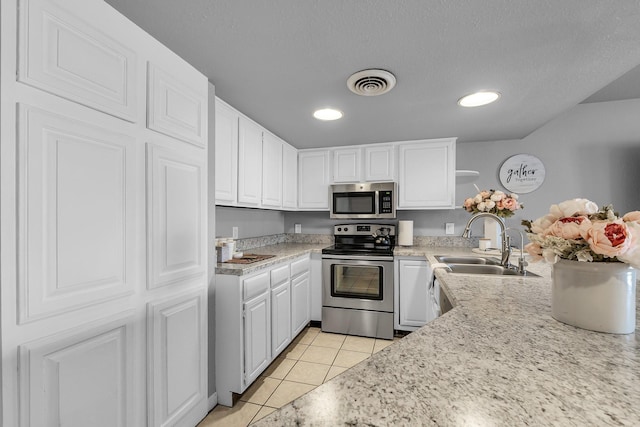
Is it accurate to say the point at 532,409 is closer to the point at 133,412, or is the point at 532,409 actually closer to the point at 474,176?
the point at 133,412

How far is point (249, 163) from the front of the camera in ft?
7.87

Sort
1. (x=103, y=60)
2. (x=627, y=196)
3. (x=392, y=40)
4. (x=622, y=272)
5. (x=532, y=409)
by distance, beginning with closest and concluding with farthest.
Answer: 1. (x=532, y=409)
2. (x=622, y=272)
3. (x=103, y=60)
4. (x=392, y=40)
5. (x=627, y=196)

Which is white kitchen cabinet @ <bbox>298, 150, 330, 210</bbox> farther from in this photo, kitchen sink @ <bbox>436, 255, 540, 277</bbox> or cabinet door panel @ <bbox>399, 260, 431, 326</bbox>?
kitchen sink @ <bbox>436, 255, 540, 277</bbox>

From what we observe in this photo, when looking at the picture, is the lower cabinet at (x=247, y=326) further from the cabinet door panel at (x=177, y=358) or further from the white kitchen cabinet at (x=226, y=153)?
the white kitchen cabinet at (x=226, y=153)

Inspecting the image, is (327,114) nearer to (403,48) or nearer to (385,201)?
(403,48)

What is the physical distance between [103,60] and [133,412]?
1484 millimetres

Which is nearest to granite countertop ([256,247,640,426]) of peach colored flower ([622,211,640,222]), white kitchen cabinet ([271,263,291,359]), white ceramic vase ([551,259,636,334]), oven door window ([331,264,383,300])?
white ceramic vase ([551,259,636,334])

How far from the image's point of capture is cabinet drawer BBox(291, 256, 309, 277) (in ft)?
8.63

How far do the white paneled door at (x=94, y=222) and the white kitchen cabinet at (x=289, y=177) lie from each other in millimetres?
1531

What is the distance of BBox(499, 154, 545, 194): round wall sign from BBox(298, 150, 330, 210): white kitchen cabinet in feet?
6.33

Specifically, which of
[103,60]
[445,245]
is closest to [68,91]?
[103,60]

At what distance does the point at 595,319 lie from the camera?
826mm

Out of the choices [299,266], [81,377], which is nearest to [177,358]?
[81,377]

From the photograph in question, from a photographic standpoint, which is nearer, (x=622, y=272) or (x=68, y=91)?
(x=622, y=272)
